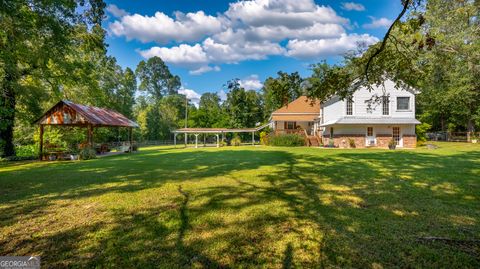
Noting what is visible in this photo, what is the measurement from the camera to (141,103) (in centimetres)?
6356

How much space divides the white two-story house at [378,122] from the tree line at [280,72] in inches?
199

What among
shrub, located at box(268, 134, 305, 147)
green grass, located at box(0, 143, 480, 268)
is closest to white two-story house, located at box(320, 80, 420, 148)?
shrub, located at box(268, 134, 305, 147)

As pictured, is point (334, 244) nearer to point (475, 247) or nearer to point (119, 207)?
point (475, 247)

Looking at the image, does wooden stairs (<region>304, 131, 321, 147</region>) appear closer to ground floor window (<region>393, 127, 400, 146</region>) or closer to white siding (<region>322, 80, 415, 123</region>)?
white siding (<region>322, 80, 415, 123</region>)

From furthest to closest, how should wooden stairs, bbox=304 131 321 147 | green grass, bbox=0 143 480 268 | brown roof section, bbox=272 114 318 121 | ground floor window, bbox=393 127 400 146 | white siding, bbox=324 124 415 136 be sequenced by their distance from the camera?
brown roof section, bbox=272 114 318 121
wooden stairs, bbox=304 131 321 147
ground floor window, bbox=393 127 400 146
white siding, bbox=324 124 415 136
green grass, bbox=0 143 480 268

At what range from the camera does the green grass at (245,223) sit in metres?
3.37

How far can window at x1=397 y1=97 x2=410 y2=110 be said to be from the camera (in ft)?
86.4

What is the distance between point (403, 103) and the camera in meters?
26.4

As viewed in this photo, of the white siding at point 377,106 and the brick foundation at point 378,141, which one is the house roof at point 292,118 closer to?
the white siding at point 377,106

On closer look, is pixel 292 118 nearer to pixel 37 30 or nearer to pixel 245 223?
pixel 37 30

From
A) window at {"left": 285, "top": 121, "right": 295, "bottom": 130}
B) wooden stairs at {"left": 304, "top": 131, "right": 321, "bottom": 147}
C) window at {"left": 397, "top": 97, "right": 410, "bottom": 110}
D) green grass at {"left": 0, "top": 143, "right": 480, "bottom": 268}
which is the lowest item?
green grass at {"left": 0, "top": 143, "right": 480, "bottom": 268}

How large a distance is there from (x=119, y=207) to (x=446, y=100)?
3796cm

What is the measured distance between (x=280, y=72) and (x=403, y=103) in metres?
Answer: 23.2

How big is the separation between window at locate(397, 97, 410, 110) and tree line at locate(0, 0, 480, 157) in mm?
4662
